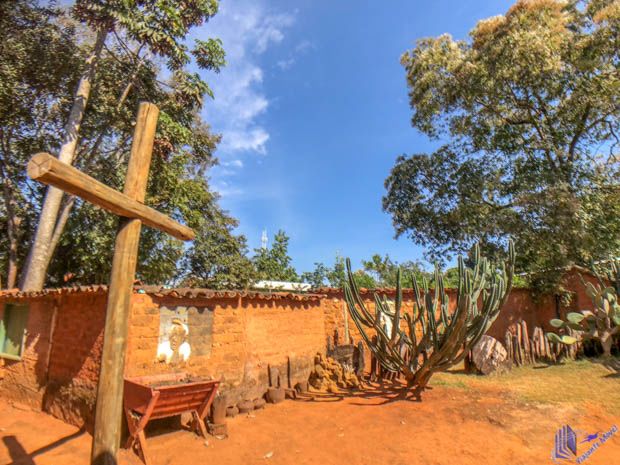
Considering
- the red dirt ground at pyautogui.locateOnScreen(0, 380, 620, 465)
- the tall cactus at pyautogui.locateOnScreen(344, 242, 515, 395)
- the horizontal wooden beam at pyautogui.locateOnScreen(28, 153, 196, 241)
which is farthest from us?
the tall cactus at pyautogui.locateOnScreen(344, 242, 515, 395)

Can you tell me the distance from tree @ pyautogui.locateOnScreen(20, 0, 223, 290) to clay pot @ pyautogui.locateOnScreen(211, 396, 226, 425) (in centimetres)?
654

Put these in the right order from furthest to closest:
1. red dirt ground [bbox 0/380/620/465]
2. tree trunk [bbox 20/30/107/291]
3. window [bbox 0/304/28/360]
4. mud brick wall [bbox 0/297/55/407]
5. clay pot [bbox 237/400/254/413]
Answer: tree trunk [bbox 20/30/107/291] → window [bbox 0/304/28/360] → mud brick wall [bbox 0/297/55/407] → clay pot [bbox 237/400/254/413] → red dirt ground [bbox 0/380/620/465]

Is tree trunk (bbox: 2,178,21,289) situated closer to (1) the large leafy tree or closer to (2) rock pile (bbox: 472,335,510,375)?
(1) the large leafy tree

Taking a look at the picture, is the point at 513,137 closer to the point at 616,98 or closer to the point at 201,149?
the point at 616,98

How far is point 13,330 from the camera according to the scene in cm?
834

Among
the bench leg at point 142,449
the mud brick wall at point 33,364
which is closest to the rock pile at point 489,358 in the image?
the bench leg at point 142,449

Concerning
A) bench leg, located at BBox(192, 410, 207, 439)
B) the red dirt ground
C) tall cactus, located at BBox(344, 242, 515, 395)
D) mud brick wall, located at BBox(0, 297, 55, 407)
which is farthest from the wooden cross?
tall cactus, located at BBox(344, 242, 515, 395)

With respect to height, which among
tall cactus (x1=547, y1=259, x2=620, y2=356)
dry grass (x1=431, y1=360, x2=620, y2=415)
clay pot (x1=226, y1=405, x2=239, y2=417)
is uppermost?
tall cactus (x1=547, y1=259, x2=620, y2=356)

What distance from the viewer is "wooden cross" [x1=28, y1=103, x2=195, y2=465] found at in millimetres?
2822

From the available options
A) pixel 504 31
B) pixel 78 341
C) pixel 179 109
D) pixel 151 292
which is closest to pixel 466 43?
pixel 504 31

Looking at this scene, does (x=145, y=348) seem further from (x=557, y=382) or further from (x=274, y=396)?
(x=557, y=382)

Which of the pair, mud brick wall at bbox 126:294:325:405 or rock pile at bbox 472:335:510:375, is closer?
mud brick wall at bbox 126:294:325:405

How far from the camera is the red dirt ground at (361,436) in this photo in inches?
199

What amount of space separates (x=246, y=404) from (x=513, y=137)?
1287cm
